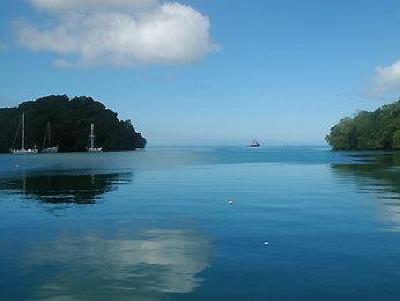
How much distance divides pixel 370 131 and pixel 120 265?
185 m

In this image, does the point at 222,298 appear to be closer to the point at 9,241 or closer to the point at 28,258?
the point at 28,258

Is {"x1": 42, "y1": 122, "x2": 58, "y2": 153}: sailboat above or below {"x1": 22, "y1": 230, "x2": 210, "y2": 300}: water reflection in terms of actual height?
above

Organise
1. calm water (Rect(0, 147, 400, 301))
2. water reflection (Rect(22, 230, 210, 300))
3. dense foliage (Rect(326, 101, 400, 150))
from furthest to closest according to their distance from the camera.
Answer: dense foliage (Rect(326, 101, 400, 150)) < calm water (Rect(0, 147, 400, 301)) < water reflection (Rect(22, 230, 210, 300))

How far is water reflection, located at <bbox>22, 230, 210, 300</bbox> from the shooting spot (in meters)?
12.6

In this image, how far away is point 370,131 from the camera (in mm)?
188125

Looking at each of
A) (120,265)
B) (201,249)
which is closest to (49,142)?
(201,249)

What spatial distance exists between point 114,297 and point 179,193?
24868mm

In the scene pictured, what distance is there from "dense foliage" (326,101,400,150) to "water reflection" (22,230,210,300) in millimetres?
166732

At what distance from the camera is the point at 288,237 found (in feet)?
62.5

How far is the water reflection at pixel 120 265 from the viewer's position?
12555mm

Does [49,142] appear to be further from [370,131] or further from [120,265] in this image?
[120,265]

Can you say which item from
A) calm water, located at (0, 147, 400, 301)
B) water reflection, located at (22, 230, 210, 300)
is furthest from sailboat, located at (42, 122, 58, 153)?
water reflection, located at (22, 230, 210, 300)

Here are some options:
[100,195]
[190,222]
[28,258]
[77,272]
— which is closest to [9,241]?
[28,258]

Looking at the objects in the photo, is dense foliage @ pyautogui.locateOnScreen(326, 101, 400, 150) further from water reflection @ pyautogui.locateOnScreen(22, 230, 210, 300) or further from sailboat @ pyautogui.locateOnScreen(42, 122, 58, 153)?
water reflection @ pyautogui.locateOnScreen(22, 230, 210, 300)
